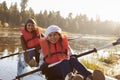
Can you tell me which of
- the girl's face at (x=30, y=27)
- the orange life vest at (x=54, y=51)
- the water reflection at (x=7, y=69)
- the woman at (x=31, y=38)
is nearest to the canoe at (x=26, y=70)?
the woman at (x=31, y=38)

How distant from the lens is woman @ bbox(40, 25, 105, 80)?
6.48 meters

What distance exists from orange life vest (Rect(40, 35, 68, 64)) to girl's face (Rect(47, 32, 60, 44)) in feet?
0.46

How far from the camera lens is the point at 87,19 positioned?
5423 inches

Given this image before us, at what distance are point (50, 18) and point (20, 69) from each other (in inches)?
3645

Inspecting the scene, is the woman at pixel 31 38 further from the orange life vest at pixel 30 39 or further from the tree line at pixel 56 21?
the tree line at pixel 56 21

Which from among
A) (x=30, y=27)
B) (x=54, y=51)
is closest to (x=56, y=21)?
(x=30, y=27)

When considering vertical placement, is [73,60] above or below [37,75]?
above

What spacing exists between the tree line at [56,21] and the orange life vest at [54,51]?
55.5 meters

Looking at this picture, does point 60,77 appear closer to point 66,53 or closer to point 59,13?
point 66,53

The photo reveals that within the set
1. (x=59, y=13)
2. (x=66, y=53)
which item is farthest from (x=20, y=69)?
(x=59, y=13)

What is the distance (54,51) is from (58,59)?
20cm

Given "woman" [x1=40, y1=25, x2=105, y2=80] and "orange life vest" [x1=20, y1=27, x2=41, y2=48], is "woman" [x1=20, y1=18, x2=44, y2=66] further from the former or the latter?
"woman" [x1=40, y1=25, x2=105, y2=80]

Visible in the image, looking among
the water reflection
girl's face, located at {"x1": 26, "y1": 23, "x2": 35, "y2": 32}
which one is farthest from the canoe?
the water reflection

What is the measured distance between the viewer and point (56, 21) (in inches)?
4210
